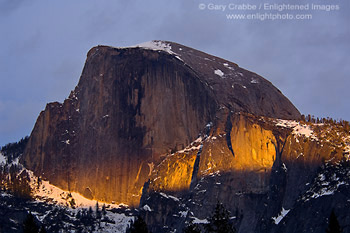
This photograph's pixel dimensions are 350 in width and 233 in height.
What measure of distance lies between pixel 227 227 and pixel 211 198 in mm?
108463

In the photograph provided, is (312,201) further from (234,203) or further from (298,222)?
(234,203)

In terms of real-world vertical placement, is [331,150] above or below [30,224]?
above

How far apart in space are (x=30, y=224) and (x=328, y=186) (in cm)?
9890

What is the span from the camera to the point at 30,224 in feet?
317

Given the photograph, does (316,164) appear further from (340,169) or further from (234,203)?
(234,203)

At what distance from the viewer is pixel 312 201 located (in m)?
185

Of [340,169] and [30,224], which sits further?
[340,169]

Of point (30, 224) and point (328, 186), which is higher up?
point (328, 186)

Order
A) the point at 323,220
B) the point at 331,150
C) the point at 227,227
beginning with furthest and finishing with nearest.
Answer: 1. the point at 331,150
2. the point at 323,220
3. the point at 227,227

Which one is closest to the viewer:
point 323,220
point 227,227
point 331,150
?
point 227,227

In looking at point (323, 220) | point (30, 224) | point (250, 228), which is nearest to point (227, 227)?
point (30, 224)

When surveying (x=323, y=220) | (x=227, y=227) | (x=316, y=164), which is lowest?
(x=227, y=227)

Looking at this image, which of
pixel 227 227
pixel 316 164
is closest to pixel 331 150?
pixel 316 164

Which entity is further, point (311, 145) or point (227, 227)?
point (311, 145)
